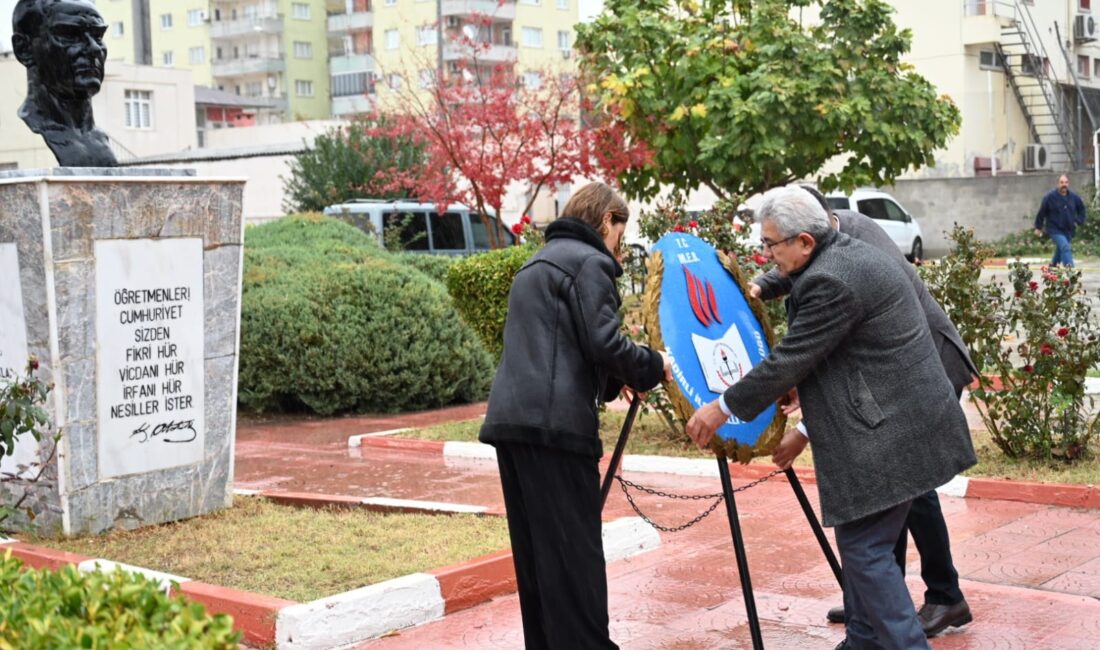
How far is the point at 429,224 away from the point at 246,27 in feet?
178

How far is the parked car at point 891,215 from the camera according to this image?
3123cm

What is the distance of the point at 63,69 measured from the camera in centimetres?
759

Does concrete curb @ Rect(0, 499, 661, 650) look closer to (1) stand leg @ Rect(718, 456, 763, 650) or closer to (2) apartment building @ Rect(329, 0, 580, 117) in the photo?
(1) stand leg @ Rect(718, 456, 763, 650)

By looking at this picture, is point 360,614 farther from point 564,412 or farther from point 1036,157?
point 1036,157

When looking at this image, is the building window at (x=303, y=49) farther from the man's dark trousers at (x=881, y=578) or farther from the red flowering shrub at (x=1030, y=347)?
the man's dark trousers at (x=881, y=578)

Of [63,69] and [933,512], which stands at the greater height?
[63,69]

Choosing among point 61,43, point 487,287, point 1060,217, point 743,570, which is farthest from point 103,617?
point 1060,217

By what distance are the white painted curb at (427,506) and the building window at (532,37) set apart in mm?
62232

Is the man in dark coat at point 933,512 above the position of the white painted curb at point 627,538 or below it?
above

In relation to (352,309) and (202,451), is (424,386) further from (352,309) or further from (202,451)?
(202,451)

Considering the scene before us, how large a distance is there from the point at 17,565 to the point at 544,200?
45.3 metres

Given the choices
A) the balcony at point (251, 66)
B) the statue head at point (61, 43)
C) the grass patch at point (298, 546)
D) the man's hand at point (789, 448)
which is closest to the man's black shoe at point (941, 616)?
the man's hand at point (789, 448)

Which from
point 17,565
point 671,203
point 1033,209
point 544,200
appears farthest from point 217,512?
point 544,200

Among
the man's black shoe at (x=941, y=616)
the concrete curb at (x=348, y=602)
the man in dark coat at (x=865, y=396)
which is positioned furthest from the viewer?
the concrete curb at (x=348, y=602)
